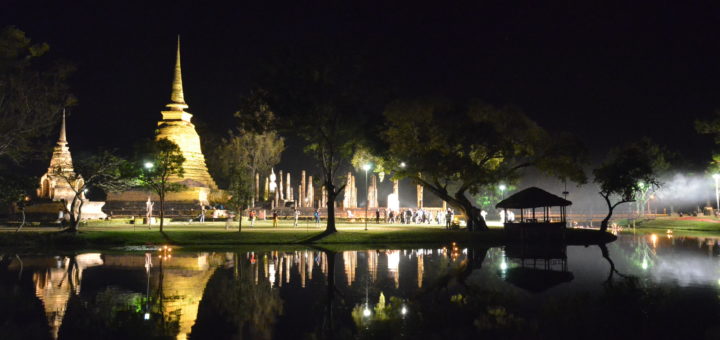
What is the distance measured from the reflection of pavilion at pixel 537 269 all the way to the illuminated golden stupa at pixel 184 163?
38.3 metres

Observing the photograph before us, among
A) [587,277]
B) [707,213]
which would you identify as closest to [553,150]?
[587,277]

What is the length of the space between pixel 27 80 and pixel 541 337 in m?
36.2

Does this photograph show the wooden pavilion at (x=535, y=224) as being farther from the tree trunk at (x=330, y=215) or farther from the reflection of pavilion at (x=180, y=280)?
the reflection of pavilion at (x=180, y=280)

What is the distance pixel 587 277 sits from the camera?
18.8 m

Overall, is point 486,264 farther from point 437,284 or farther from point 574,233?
point 574,233

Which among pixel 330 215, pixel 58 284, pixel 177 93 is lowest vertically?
pixel 58 284

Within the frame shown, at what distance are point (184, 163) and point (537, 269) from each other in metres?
51.4

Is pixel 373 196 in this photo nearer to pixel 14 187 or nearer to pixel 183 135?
pixel 183 135

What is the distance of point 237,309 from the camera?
42.7 ft

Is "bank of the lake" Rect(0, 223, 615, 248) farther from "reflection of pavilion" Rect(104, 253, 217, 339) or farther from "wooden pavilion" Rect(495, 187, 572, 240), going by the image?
"reflection of pavilion" Rect(104, 253, 217, 339)

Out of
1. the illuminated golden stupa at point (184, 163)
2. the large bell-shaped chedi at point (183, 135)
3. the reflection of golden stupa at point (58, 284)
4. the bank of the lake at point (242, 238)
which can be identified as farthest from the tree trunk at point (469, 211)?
the large bell-shaped chedi at point (183, 135)

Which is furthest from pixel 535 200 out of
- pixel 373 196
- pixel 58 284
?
pixel 373 196

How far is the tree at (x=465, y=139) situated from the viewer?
38.9 meters

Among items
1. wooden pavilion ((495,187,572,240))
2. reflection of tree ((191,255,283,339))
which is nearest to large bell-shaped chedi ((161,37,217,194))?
wooden pavilion ((495,187,572,240))
